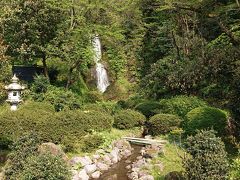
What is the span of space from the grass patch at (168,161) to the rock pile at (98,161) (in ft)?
6.43

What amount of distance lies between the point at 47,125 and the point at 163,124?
617 cm

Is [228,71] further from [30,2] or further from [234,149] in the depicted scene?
[30,2]

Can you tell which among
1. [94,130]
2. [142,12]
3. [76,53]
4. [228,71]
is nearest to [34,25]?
[76,53]

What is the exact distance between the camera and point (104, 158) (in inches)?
543

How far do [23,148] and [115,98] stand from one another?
2057 cm

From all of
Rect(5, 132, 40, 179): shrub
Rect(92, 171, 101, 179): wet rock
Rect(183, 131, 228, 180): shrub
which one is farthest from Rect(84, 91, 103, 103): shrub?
Rect(183, 131, 228, 180): shrub

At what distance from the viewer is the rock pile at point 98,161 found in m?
12.1

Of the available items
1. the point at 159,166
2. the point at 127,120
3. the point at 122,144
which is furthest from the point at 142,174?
the point at 127,120

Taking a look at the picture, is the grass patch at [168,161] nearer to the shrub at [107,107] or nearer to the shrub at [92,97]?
the shrub at [107,107]

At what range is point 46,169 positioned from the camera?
28.0 ft

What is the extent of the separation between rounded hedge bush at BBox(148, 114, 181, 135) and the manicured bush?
160 inches

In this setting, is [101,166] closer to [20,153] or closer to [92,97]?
[20,153]

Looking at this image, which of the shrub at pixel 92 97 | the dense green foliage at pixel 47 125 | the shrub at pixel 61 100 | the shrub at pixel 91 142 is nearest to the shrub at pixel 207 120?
the shrub at pixel 91 142

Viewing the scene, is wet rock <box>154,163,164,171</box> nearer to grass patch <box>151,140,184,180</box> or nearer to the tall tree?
grass patch <box>151,140,184,180</box>
